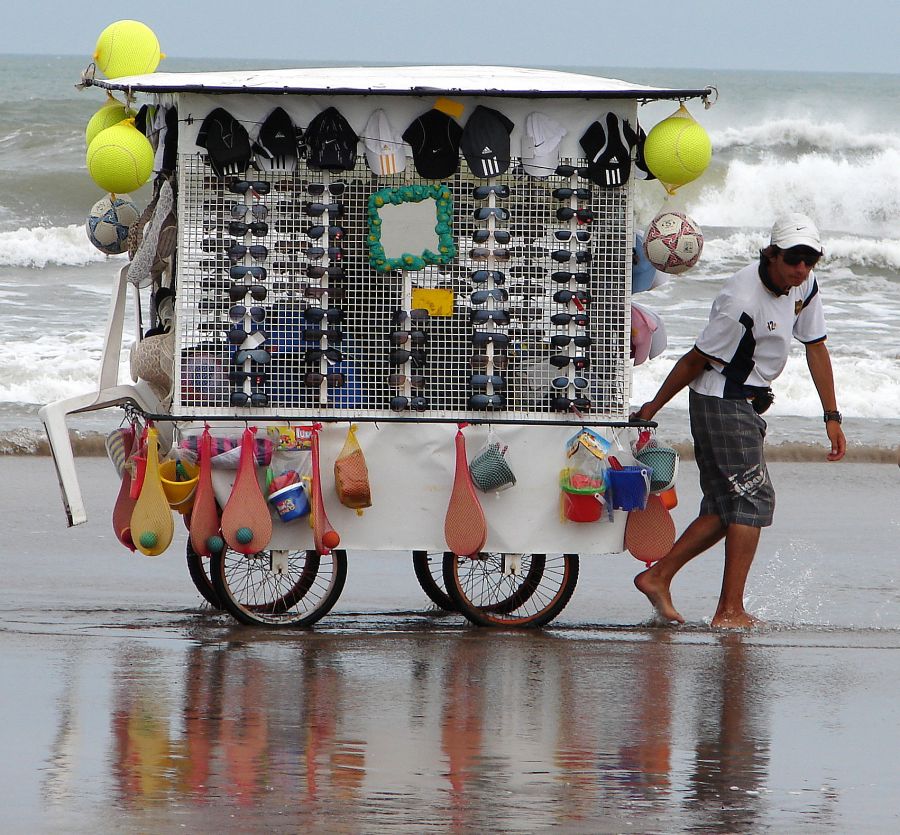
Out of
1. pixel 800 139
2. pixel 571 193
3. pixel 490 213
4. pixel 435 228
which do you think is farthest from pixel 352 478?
pixel 800 139

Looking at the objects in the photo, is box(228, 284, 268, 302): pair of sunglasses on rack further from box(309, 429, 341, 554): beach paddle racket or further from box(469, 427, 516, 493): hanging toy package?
box(469, 427, 516, 493): hanging toy package

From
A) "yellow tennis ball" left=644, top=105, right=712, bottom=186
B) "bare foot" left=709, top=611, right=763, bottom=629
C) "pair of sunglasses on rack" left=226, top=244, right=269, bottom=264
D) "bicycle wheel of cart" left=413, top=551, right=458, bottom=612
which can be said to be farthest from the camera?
"bicycle wheel of cart" left=413, top=551, right=458, bottom=612

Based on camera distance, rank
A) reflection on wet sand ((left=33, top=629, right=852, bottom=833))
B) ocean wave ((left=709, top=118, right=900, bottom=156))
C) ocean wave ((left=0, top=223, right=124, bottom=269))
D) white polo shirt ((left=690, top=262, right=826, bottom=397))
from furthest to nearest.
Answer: ocean wave ((left=709, top=118, right=900, bottom=156))
ocean wave ((left=0, top=223, right=124, bottom=269))
white polo shirt ((left=690, top=262, right=826, bottom=397))
reflection on wet sand ((left=33, top=629, right=852, bottom=833))

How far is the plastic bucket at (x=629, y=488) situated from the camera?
7383 mm

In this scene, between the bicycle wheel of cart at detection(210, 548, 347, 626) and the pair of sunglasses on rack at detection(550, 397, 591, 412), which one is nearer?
the bicycle wheel of cart at detection(210, 548, 347, 626)

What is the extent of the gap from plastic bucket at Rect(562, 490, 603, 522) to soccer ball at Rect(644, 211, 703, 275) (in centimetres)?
110

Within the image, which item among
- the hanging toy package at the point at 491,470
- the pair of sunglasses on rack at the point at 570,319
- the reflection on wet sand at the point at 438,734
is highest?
the pair of sunglasses on rack at the point at 570,319

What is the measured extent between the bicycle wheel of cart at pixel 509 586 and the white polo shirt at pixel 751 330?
110 cm

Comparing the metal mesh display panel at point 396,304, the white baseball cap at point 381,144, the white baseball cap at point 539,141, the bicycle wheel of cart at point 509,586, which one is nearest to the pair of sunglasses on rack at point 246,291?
the metal mesh display panel at point 396,304

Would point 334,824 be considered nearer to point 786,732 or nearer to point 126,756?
point 126,756

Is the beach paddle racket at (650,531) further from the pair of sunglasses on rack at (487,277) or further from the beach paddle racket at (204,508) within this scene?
the beach paddle racket at (204,508)

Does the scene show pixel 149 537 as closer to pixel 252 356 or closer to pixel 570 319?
pixel 252 356

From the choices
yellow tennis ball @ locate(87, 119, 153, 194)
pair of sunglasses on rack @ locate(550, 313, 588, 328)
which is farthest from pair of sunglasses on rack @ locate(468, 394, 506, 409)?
yellow tennis ball @ locate(87, 119, 153, 194)

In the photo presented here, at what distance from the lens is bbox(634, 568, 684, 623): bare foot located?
7.78 metres
